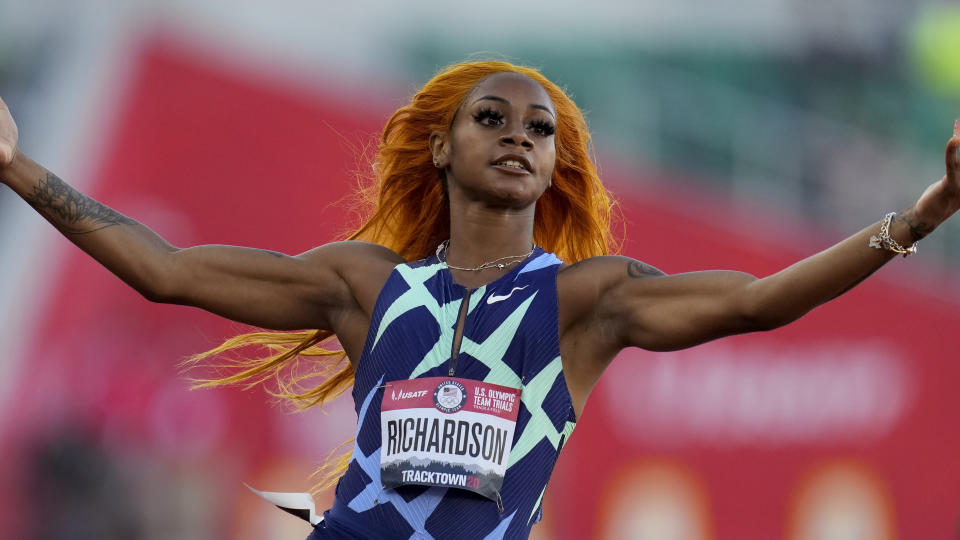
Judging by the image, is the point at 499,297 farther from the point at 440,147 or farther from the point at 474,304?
the point at 440,147

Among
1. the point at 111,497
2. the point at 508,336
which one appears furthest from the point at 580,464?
the point at 508,336

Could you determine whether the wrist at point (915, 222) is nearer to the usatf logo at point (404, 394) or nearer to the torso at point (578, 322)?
the torso at point (578, 322)

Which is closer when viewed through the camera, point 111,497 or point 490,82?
point 490,82

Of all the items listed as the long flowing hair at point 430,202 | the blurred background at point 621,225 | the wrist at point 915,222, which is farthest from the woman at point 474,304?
the blurred background at point 621,225

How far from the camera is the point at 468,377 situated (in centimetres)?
298

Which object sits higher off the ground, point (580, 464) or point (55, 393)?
point (580, 464)

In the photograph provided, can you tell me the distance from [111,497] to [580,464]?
298 cm

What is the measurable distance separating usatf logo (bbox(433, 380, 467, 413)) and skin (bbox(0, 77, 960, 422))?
0.30 metres

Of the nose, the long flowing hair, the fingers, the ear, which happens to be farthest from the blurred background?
the fingers

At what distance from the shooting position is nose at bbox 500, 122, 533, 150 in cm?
325

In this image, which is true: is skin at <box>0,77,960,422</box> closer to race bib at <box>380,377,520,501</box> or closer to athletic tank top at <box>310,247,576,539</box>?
athletic tank top at <box>310,247,576,539</box>

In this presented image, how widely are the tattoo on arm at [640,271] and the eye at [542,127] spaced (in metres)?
0.46

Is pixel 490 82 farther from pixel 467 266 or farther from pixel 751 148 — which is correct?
pixel 751 148

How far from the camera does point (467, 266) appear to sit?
330 centimetres
